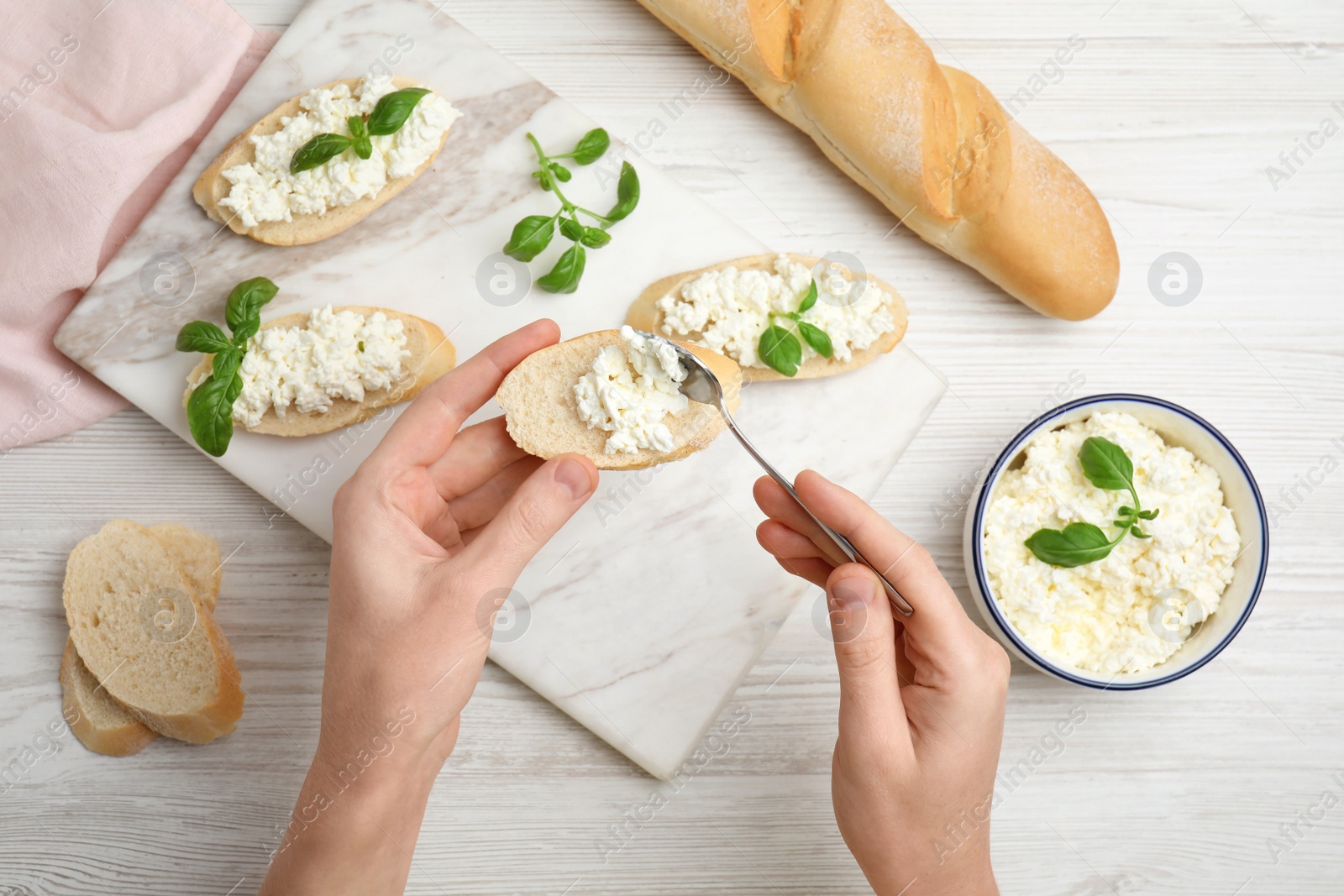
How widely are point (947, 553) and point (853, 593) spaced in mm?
849

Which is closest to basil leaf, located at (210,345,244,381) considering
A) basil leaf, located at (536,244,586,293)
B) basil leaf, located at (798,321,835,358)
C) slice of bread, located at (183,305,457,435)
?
slice of bread, located at (183,305,457,435)

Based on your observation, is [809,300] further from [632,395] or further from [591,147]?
[591,147]

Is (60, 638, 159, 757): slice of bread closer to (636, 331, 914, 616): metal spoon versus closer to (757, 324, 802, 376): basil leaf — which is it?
(636, 331, 914, 616): metal spoon

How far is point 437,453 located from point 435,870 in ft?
4.08

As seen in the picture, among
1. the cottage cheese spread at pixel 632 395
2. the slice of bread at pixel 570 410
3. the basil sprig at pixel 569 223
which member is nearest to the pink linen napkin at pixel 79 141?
the basil sprig at pixel 569 223

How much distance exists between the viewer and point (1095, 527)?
6.62ft

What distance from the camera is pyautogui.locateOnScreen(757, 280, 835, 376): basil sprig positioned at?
2.07 meters

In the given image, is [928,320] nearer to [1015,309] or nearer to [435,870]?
[1015,309]

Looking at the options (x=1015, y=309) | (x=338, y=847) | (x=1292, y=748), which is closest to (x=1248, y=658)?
(x=1292, y=748)

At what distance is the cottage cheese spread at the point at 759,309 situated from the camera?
2127 mm

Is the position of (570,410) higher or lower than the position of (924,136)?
lower

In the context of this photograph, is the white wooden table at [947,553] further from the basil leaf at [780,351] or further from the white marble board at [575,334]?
the basil leaf at [780,351]

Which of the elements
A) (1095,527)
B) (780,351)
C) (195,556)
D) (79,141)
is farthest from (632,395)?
(79,141)

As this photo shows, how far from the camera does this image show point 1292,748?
2.47m
